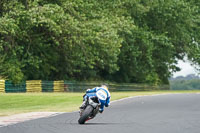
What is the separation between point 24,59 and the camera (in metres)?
45.7

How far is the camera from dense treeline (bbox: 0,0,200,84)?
37719mm

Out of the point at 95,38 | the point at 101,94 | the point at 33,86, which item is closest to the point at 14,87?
the point at 33,86

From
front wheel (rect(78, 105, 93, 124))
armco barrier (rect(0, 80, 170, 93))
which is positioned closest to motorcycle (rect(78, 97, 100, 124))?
front wheel (rect(78, 105, 93, 124))

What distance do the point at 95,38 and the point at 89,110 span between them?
88.8 ft

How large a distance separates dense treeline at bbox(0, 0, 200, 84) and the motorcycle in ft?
57.4

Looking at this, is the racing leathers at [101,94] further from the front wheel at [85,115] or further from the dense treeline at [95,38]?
the dense treeline at [95,38]

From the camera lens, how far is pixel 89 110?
1589 centimetres

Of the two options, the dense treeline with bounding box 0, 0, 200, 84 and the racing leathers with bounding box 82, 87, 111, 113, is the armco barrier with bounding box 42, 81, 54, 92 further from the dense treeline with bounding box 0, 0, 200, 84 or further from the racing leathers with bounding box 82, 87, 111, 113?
the racing leathers with bounding box 82, 87, 111, 113

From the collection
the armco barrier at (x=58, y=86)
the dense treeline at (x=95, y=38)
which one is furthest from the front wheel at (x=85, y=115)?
the armco barrier at (x=58, y=86)

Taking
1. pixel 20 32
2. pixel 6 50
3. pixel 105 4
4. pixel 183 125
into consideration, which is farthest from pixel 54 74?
pixel 183 125

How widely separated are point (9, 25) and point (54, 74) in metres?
21.7

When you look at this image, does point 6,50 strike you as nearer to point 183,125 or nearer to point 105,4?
point 105,4

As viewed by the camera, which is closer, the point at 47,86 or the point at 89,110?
the point at 89,110

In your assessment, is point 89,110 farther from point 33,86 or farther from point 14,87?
point 33,86
